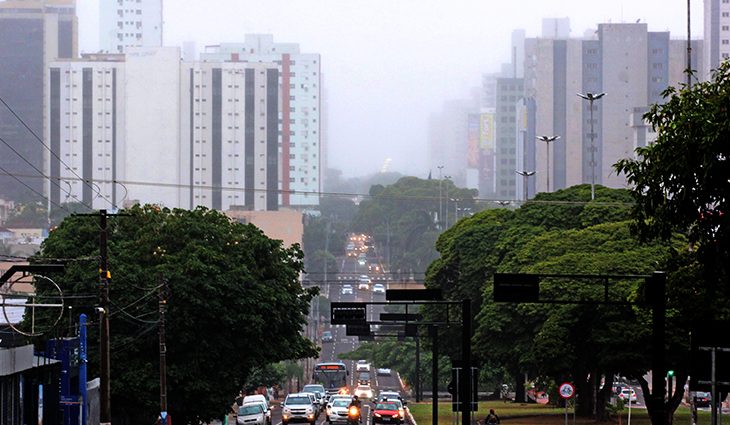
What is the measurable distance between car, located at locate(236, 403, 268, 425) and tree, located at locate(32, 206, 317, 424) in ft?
4.50

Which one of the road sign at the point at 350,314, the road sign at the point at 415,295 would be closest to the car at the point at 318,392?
the road sign at the point at 350,314

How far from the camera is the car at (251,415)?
2351 inches

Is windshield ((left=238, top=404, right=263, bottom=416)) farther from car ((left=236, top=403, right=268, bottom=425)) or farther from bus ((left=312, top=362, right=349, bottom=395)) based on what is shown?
bus ((left=312, top=362, right=349, bottom=395))

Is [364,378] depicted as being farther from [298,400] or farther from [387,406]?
[298,400]

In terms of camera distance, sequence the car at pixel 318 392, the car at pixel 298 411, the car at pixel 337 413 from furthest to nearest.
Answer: the car at pixel 318 392, the car at pixel 337 413, the car at pixel 298 411

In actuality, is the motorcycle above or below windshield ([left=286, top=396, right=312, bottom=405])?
below

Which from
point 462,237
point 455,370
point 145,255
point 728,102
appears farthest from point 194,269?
point 728,102

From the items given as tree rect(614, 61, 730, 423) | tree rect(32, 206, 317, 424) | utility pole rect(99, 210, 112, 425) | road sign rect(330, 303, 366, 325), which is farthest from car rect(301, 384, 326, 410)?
tree rect(614, 61, 730, 423)

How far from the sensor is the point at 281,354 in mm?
61281

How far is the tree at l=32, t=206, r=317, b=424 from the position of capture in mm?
56188

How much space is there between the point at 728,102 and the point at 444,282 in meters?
59.5

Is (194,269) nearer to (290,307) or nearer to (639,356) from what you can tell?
(290,307)

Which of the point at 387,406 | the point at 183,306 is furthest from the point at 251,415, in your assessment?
the point at 387,406

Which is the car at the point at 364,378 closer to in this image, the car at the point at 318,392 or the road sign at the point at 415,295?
the car at the point at 318,392
